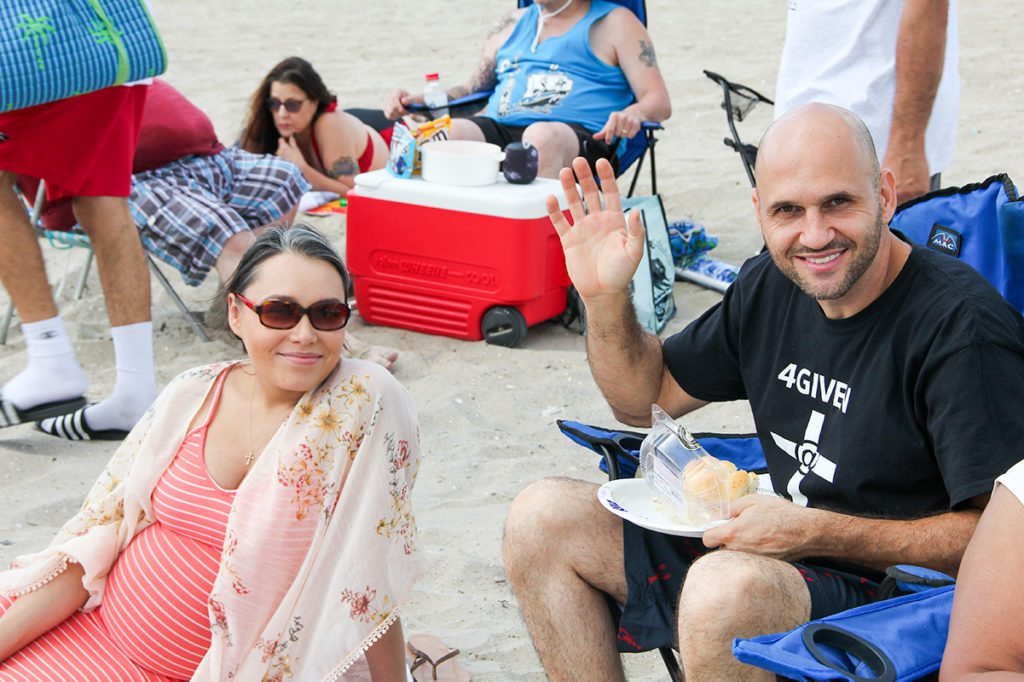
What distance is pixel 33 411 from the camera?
4.10 meters

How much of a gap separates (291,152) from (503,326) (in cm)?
165

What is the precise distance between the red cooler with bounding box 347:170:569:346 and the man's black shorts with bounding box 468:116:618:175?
0.97 feet

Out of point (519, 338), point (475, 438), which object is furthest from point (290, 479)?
point (519, 338)

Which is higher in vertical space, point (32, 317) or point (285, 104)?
point (285, 104)

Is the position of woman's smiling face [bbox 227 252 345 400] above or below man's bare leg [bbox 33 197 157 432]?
above

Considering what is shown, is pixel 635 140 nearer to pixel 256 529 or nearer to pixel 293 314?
pixel 293 314

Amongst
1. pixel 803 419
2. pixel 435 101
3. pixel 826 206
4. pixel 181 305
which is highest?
pixel 826 206

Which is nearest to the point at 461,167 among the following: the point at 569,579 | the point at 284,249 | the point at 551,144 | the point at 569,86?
Result: the point at 551,144

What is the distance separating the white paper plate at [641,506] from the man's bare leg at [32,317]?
221 centimetres

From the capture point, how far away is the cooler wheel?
500 centimetres

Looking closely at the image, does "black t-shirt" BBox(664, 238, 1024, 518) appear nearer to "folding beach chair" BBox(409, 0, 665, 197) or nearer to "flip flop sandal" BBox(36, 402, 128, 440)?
"flip flop sandal" BBox(36, 402, 128, 440)

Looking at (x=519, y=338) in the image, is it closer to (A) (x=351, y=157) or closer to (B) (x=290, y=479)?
(A) (x=351, y=157)

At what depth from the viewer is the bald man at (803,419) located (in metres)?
2.14

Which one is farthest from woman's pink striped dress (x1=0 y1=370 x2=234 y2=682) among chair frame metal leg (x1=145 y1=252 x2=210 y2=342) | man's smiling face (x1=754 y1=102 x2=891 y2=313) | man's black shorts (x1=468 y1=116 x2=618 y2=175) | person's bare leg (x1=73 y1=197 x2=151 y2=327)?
man's black shorts (x1=468 y1=116 x2=618 y2=175)
